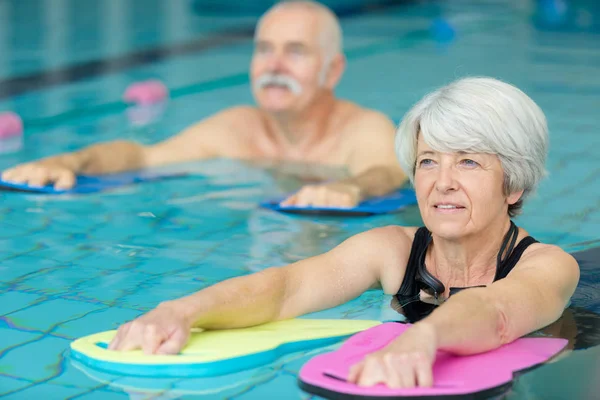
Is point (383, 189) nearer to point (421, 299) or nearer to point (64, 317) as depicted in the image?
point (421, 299)

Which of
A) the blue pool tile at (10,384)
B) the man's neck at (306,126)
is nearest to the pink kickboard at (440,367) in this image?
the blue pool tile at (10,384)

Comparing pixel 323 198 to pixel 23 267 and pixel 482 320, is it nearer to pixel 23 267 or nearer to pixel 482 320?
pixel 23 267

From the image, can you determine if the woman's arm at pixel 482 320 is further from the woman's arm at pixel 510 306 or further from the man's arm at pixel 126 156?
the man's arm at pixel 126 156

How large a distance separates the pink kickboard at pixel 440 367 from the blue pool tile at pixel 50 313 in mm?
852

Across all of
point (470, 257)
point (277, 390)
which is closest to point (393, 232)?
point (470, 257)

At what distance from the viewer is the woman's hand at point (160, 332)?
259cm

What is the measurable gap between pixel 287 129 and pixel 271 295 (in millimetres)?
2543

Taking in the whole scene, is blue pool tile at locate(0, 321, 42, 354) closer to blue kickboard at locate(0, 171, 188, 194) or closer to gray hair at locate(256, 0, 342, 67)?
blue kickboard at locate(0, 171, 188, 194)

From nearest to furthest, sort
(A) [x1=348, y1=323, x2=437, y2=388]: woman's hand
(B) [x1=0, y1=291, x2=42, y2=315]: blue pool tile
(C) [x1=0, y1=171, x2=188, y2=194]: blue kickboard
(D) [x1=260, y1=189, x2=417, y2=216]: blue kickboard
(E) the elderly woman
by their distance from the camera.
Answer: (A) [x1=348, y1=323, x2=437, y2=388]: woman's hand
(E) the elderly woman
(B) [x1=0, y1=291, x2=42, y2=315]: blue pool tile
(D) [x1=260, y1=189, x2=417, y2=216]: blue kickboard
(C) [x1=0, y1=171, x2=188, y2=194]: blue kickboard

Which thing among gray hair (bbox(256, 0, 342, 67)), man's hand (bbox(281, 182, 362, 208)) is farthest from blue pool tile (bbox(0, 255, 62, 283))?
gray hair (bbox(256, 0, 342, 67))

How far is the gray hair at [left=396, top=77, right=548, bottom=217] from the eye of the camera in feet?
8.89

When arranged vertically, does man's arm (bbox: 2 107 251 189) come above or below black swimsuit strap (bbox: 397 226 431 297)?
below

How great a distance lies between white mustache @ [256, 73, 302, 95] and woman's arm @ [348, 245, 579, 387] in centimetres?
236

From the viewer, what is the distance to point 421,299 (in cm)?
311
